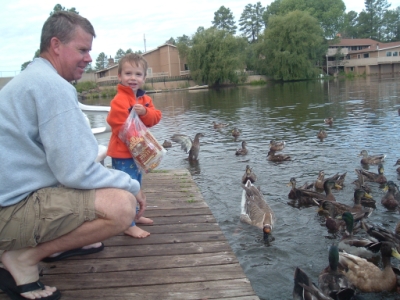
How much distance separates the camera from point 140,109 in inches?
173

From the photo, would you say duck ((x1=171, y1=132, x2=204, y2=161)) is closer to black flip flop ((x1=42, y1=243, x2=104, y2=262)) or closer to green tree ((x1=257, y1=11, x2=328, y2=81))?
black flip flop ((x1=42, y1=243, x2=104, y2=262))

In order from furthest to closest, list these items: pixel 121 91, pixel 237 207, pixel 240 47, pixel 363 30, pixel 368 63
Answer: pixel 363 30
pixel 368 63
pixel 240 47
pixel 237 207
pixel 121 91

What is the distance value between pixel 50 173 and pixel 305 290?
118 inches

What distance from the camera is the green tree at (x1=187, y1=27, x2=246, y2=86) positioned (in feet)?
194

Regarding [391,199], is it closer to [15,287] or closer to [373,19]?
[15,287]

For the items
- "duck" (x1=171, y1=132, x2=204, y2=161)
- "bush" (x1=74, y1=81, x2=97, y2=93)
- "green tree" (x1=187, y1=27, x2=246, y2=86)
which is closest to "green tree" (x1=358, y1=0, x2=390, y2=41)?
"green tree" (x1=187, y1=27, x2=246, y2=86)

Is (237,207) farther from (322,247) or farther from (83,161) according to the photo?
(83,161)

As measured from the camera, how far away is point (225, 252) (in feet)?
12.9

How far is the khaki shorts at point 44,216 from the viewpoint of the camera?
281 centimetres

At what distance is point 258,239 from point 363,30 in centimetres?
10756

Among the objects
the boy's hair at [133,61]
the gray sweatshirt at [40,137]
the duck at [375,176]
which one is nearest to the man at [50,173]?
the gray sweatshirt at [40,137]

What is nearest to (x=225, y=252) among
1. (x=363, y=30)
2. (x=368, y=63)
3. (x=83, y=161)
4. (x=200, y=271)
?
(x=200, y=271)

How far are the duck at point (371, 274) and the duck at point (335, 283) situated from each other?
4.7 inches

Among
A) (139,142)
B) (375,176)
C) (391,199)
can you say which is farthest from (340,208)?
(139,142)
